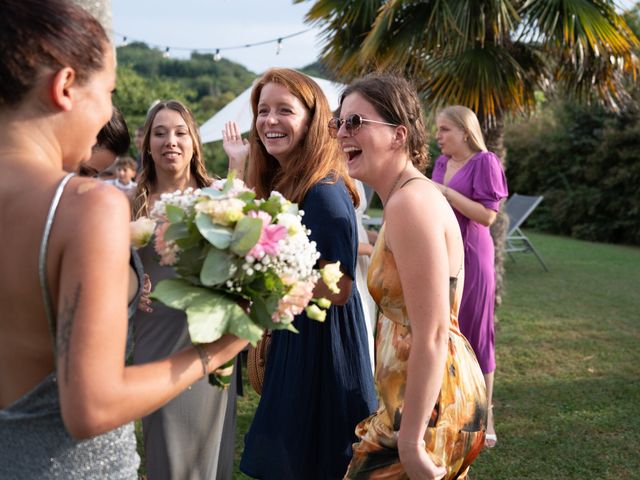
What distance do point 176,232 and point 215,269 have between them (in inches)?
5.6

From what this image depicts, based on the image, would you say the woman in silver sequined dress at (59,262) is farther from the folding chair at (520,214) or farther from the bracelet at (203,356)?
the folding chair at (520,214)

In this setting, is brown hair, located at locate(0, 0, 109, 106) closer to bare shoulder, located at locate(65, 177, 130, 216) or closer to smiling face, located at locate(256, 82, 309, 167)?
bare shoulder, located at locate(65, 177, 130, 216)

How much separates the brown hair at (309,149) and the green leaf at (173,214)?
128cm

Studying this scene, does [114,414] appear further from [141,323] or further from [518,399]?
[518,399]

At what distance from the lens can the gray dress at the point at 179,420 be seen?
3139 millimetres

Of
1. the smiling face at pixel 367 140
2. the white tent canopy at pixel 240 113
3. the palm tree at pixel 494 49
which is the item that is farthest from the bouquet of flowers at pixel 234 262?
the white tent canopy at pixel 240 113

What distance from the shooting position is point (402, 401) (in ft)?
7.20

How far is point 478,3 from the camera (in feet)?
26.5

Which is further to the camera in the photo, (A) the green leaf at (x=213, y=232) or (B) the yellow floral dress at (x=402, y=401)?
(B) the yellow floral dress at (x=402, y=401)

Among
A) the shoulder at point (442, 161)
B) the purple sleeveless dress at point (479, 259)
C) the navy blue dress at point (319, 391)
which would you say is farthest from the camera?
the shoulder at point (442, 161)

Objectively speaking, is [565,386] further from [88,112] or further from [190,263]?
[88,112]

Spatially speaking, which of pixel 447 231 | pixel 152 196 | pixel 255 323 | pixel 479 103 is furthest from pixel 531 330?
pixel 255 323

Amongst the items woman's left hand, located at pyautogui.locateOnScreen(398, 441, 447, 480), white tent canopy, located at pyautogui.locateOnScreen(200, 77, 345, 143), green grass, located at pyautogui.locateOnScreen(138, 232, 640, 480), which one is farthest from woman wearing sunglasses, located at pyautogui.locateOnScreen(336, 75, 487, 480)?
white tent canopy, located at pyautogui.locateOnScreen(200, 77, 345, 143)

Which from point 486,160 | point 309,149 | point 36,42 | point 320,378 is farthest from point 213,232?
point 486,160
